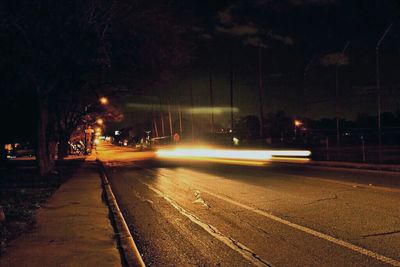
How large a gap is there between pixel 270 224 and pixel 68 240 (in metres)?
3.92

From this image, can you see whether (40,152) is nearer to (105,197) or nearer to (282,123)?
(105,197)

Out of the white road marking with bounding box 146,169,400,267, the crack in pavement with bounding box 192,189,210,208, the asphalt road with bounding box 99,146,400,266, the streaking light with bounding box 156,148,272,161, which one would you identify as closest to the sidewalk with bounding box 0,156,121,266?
the asphalt road with bounding box 99,146,400,266

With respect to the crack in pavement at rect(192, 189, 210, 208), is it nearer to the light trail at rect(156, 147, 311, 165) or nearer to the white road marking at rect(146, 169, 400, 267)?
the white road marking at rect(146, 169, 400, 267)

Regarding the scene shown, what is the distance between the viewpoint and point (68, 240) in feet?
24.8

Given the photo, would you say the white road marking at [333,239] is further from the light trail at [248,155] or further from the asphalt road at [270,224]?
the light trail at [248,155]

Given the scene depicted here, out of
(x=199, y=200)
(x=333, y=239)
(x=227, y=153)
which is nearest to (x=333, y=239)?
(x=333, y=239)

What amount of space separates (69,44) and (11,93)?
16.7ft

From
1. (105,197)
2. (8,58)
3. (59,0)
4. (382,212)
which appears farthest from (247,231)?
(8,58)

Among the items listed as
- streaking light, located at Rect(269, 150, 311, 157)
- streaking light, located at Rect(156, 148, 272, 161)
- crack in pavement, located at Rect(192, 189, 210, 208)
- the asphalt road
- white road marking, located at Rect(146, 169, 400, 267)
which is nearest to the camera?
white road marking, located at Rect(146, 169, 400, 267)

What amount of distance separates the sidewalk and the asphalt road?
2.08 ft

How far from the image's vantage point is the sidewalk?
20.7 feet

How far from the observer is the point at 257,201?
38.6 feet

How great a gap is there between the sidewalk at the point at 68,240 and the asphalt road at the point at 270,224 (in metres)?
0.63

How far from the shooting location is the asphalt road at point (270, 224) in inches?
253
